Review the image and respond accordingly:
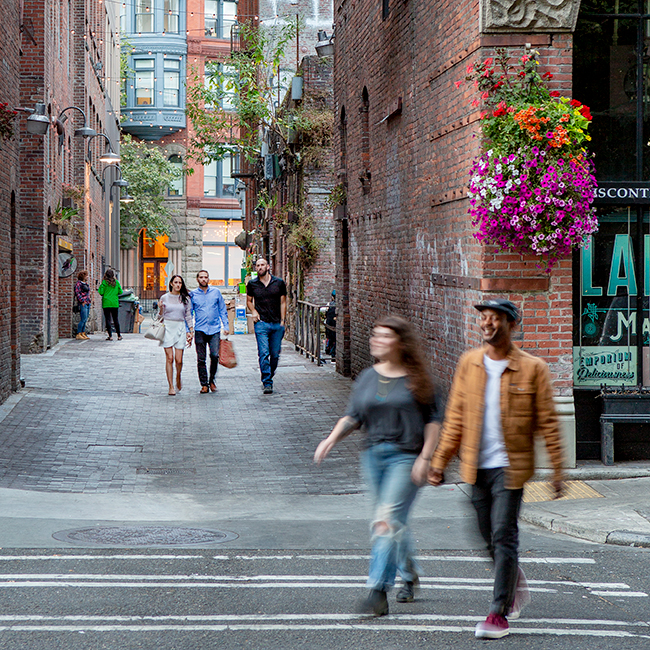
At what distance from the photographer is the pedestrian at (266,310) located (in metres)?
15.6

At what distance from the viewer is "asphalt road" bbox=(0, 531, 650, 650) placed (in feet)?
17.0

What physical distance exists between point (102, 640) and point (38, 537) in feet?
7.97

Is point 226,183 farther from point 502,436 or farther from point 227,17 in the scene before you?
point 502,436

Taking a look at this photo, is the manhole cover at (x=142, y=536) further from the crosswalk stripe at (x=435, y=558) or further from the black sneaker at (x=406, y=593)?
the black sneaker at (x=406, y=593)

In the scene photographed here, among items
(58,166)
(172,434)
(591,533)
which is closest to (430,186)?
(172,434)

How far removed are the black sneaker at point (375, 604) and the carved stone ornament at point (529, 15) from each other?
605cm

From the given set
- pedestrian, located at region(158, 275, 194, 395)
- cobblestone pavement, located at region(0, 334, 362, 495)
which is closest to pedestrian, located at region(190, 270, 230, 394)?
pedestrian, located at region(158, 275, 194, 395)

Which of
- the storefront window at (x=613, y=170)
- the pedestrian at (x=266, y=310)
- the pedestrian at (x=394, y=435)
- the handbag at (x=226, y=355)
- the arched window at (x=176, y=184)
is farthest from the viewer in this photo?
the arched window at (x=176, y=184)

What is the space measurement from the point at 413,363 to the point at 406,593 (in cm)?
134

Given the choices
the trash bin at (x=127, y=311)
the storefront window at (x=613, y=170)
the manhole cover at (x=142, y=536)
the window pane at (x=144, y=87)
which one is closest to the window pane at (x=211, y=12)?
the window pane at (x=144, y=87)

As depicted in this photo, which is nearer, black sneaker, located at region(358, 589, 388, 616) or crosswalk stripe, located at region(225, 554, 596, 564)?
black sneaker, located at region(358, 589, 388, 616)

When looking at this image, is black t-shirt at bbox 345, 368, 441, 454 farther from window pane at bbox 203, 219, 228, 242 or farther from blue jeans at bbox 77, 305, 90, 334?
window pane at bbox 203, 219, 228, 242

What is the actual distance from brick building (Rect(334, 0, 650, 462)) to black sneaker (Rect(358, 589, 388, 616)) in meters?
4.63

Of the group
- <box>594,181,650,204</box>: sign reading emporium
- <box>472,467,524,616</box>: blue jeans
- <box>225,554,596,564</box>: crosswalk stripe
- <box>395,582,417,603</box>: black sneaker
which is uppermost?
<box>594,181,650,204</box>: sign reading emporium
